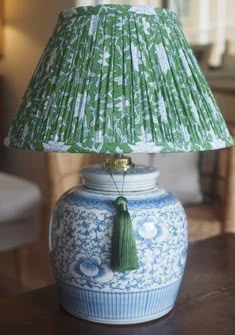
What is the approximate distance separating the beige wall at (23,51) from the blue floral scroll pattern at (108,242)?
249cm

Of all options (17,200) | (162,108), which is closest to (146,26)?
(162,108)

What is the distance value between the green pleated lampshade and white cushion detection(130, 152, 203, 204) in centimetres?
132

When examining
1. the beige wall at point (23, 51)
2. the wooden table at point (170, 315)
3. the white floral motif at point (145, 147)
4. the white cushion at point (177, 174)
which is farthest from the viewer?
the beige wall at point (23, 51)

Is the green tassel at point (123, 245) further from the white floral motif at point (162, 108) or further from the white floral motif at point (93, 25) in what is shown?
the white floral motif at point (93, 25)

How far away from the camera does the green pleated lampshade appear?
80cm

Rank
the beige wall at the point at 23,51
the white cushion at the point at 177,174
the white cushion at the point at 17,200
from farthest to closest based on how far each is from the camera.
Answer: the beige wall at the point at 23,51, the white cushion at the point at 177,174, the white cushion at the point at 17,200

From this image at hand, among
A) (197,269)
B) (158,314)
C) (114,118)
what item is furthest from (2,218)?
(114,118)

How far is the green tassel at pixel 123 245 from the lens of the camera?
0.84 m

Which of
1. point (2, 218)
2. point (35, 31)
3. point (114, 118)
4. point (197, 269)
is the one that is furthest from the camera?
point (35, 31)

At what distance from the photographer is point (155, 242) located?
2.84 feet

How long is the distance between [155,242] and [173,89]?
0.23m

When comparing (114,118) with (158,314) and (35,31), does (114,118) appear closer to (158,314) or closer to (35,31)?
(158,314)

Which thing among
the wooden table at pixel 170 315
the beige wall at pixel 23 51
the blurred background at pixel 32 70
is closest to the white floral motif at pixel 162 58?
the wooden table at pixel 170 315

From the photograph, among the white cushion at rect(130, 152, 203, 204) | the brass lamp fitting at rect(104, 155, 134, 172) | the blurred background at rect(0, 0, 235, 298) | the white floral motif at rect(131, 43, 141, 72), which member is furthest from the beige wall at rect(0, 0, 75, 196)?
the white floral motif at rect(131, 43, 141, 72)
